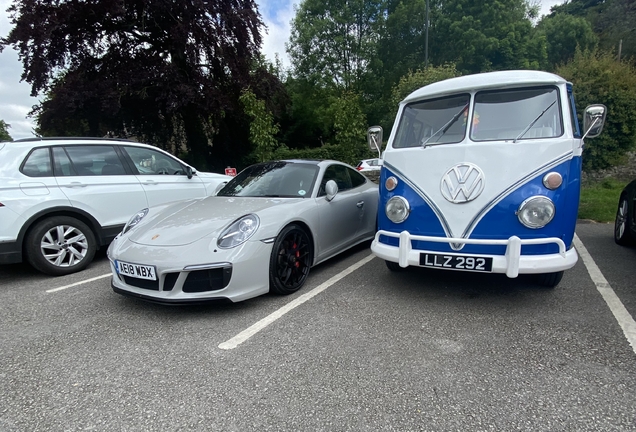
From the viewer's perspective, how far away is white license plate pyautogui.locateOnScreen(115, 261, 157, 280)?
10.1ft

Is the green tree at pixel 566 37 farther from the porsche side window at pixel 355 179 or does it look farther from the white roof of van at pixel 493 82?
the white roof of van at pixel 493 82

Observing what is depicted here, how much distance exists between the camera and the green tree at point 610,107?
1138cm

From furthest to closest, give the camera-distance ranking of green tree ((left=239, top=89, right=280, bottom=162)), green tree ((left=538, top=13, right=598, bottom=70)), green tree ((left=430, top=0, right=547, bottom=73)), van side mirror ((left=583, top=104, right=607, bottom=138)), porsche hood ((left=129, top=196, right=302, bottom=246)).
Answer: green tree ((left=538, top=13, right=598, bottom=70)) → green tree ((left=430, top=0, right=547, bottom=73)) → green tree ((left=239, top=89, right=280, bottom=162)) → van side mirror ((left=583, top=104, right=607, bottom=138)) → porsche hood ((left=129, top=196, right=302, bottom=246))

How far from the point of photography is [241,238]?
3279 millimetres

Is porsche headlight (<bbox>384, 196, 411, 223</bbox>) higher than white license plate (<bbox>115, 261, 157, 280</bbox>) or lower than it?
higher

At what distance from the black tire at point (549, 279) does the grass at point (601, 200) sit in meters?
4.59

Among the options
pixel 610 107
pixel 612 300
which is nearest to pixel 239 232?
pixel 612 300

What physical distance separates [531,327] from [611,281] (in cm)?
174

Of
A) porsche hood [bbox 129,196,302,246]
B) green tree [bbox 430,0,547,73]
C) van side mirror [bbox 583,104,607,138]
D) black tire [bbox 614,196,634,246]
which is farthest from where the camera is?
green tree [bbox 430,0,547,73]

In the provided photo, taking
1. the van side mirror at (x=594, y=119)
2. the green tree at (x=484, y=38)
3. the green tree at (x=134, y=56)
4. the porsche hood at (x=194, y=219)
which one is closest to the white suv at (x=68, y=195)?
the porsche hood at (x=194, y=219)

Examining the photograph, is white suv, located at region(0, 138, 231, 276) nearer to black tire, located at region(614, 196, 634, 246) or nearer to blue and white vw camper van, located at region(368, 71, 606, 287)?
blue and white vw camper van, located at region(368, 71, 606, 287)

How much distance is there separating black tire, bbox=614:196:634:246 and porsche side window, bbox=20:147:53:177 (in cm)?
756

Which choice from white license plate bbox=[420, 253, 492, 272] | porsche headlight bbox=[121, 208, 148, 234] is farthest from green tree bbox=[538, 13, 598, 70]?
porsche headlight bbox=[121, 208, 148, 234]

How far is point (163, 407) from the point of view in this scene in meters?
2.04
